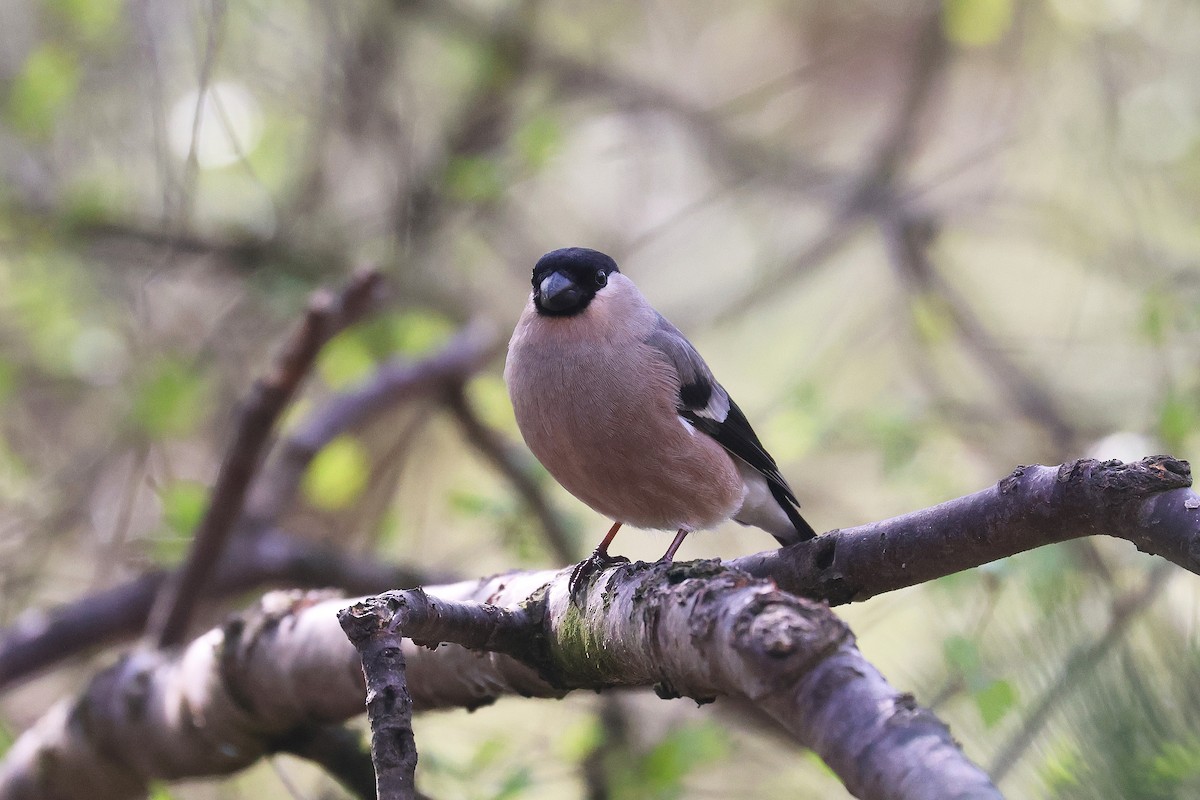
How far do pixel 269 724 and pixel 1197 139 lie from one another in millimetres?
5669

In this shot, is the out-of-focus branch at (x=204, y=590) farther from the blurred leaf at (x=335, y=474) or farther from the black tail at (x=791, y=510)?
the black tail at (x=791, y=510)

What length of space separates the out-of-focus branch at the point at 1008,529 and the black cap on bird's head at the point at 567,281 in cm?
139

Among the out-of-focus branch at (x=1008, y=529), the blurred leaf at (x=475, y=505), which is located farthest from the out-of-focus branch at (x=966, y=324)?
the out-of-focus branch at (x=1008, y=529)

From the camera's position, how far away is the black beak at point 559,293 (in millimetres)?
3516

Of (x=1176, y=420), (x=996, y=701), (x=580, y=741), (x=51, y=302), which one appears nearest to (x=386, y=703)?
(x=996, y=701)

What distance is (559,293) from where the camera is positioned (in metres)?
3.51

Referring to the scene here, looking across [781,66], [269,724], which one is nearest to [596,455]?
[269,724]

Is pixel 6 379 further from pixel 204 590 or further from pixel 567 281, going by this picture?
pixel 567 281

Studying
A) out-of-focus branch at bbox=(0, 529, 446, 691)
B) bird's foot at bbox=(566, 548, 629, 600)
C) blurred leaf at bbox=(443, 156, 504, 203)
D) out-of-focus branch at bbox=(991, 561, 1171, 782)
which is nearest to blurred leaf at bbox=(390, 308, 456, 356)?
blurred leaf at bbox=(443, 156, 504, 203)

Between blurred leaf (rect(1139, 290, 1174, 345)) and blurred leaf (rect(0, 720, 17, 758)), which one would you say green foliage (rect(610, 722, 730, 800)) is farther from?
blurred leaf (rect(1139, 290, 1174, 345))

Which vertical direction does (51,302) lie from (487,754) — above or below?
above

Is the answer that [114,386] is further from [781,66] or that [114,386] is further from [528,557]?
[781,66]

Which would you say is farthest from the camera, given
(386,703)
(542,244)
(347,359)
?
(542,244)

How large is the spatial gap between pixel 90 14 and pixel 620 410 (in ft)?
12.6
